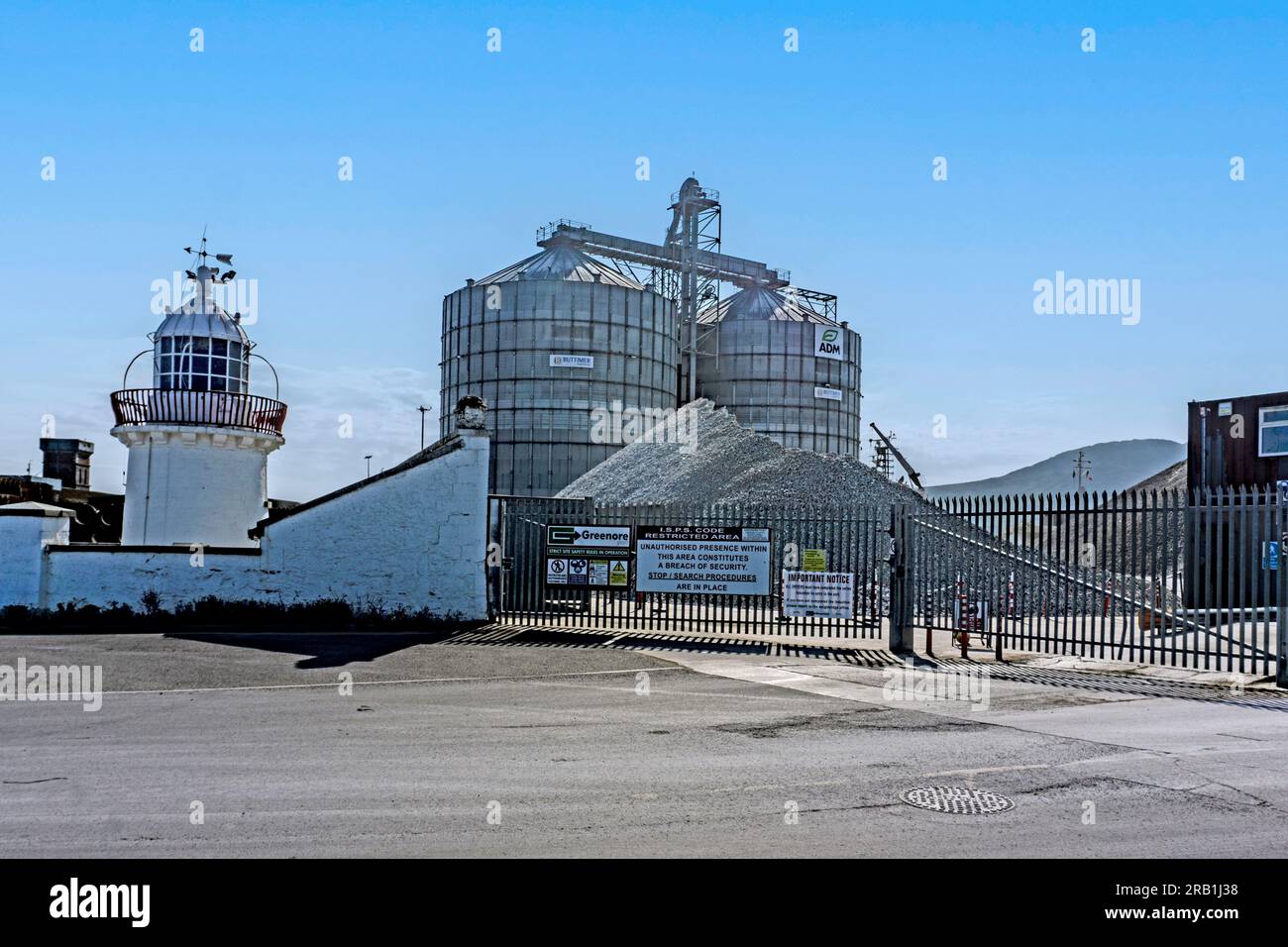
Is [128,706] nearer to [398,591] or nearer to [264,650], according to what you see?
[264,650]

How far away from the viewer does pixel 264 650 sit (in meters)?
16.1

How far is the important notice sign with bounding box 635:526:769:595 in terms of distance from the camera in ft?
61.2

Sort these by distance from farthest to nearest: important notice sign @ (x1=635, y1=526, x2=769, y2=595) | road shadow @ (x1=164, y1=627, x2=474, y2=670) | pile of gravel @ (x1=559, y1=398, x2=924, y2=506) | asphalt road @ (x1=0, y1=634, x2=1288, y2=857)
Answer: pile of gravel @ (x1=559, y1=398, x2=924, y2=506) < important notice sign @ (x1=635, y1=526, x2=769, y2=595) < road shadow @ (x1=164, y1=627, x2=474, y2=670) < asphalt road @ (x1=0, y1=634, x2=1288, y2=857)

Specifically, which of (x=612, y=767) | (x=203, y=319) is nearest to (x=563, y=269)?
(x=203, y=319)

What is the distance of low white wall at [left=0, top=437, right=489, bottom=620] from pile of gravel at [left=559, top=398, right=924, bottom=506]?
37.1 ft

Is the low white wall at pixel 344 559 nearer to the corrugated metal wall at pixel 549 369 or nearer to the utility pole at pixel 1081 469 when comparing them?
the corrugated metal wall at pixel 549 369

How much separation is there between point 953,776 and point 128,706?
870cm

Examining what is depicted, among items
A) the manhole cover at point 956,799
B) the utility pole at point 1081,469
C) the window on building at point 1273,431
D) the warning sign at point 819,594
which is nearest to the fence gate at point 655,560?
the warning sign at point 819,594

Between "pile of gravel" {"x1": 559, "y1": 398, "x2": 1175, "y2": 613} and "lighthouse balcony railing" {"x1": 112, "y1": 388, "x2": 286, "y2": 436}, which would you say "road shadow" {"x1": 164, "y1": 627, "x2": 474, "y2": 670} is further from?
"pile of gravel" {"x1": 559, "y1": 398, "x2": 1175, "y2": 613}

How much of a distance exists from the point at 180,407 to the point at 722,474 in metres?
18.4

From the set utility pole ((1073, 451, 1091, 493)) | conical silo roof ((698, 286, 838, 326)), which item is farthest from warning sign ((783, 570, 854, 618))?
utility pole ((1073, 451, 1091, 493))

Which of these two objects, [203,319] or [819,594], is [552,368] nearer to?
[203,319]

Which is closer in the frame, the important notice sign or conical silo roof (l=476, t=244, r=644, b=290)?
the important notice sign
